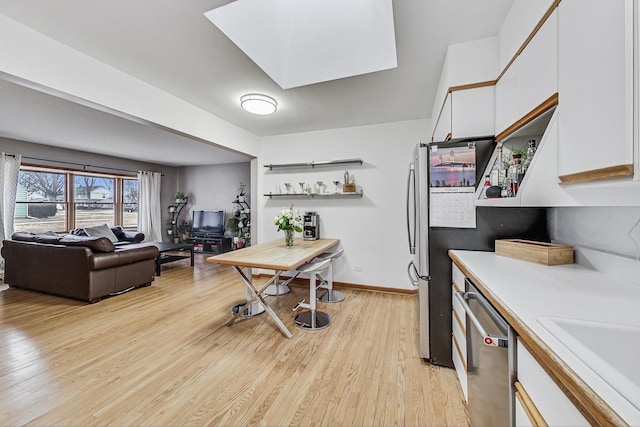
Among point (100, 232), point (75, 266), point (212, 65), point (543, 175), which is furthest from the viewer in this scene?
point (100, 232)

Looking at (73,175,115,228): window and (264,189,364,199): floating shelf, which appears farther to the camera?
(73,175,115,228): window

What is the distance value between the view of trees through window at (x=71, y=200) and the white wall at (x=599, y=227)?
784 centimetres

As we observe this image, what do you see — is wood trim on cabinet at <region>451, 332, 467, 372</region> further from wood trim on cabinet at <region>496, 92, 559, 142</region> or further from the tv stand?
the tv stand

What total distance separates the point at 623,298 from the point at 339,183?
10.4 feet

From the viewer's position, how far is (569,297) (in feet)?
3.25

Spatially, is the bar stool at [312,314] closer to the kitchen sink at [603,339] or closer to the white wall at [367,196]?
the white wall at [367,196]

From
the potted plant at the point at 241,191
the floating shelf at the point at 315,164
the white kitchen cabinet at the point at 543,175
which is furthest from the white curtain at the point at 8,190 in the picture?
the white kitchen cabinet at the point at 543,175

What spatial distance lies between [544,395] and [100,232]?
6.43 metres

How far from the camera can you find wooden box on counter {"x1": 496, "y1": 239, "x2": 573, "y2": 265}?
1.44 meters

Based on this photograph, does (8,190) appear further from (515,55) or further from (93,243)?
(515,55)

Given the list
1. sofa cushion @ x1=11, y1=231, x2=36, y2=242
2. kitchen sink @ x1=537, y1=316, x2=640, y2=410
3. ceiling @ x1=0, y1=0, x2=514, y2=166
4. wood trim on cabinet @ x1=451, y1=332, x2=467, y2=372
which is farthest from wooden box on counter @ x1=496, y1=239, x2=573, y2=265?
sofa cushion @ x1=11, y1=231, x2=36, y2=242

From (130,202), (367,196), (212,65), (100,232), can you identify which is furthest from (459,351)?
(130,202)

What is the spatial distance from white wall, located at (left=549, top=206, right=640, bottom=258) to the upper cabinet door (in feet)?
1.44

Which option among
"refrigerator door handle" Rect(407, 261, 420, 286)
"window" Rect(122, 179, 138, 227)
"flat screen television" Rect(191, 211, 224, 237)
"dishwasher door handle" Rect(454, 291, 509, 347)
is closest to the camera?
"dishwasher door handle" Rect(454, 291, 509, 347)
